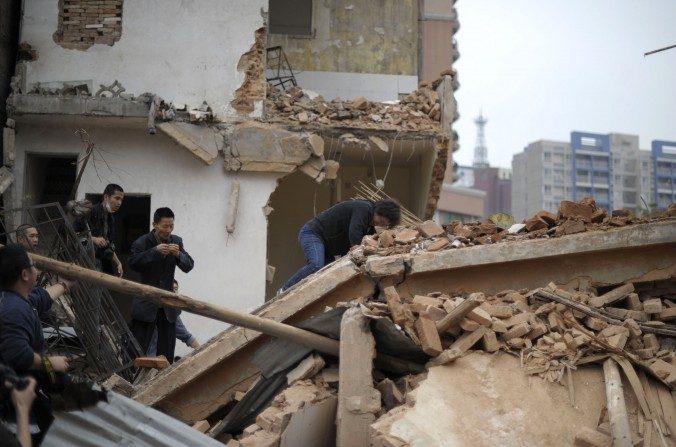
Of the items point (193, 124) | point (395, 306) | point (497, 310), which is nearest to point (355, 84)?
point (193, 124)

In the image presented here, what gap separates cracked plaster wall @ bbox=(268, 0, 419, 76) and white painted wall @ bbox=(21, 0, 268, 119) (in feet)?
9.86

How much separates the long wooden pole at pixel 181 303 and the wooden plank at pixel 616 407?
191 centimetres

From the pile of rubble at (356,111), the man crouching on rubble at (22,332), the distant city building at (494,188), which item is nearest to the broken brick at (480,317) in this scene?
the man crouching on rubble at (22,332)

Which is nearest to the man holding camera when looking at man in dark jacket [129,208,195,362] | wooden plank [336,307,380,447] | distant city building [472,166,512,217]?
man in dark jacket [129,208,195,362]

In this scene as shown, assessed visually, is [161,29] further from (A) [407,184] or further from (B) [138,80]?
(A) [407,184]

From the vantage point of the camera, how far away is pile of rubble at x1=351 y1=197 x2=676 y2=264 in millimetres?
7008

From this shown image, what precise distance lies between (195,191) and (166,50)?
222 centimetres

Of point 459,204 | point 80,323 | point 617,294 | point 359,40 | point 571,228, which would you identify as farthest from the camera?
point 459,204

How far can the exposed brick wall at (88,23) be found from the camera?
12.8 meters

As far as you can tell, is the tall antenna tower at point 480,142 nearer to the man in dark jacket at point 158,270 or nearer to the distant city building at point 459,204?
the distant city building at point 459,204

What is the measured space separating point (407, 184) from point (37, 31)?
23.7 ft

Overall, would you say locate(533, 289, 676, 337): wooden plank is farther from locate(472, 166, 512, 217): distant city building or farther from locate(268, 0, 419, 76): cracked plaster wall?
locate(472, 166, 512, 217): distant city building

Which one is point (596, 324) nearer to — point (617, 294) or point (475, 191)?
point (617, 294)

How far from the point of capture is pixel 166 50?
508 inches
